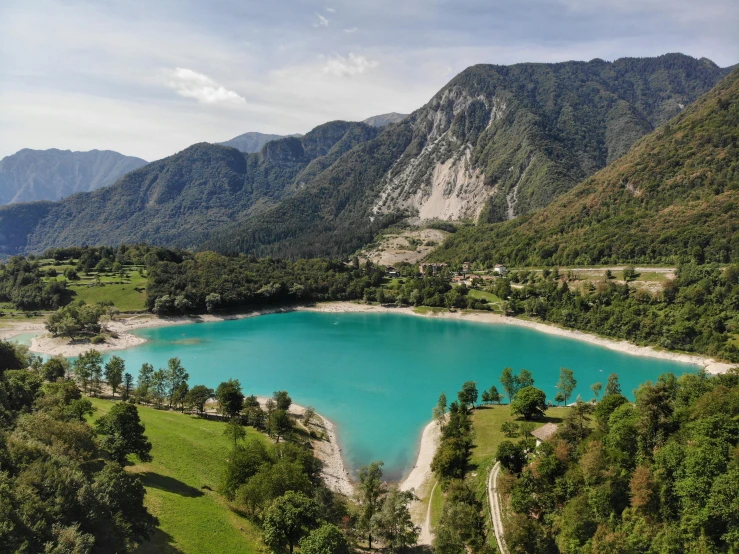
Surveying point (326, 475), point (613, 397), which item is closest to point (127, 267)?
point (326, 475)

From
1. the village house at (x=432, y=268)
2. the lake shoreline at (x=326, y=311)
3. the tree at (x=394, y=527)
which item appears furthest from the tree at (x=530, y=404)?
the village house at (x=432, y=268)

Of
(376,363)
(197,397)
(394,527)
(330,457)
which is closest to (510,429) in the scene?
(394,527)

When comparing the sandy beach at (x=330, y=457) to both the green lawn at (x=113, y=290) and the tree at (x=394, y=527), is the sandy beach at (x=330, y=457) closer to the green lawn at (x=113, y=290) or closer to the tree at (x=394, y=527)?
the tree at (x=394, y=527)

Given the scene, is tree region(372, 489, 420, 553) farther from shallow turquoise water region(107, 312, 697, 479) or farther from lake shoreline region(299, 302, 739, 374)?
lake shoreline region(299, 302, 739, 374)

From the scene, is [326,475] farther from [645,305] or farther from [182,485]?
[645,305]

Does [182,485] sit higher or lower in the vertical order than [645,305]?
lower

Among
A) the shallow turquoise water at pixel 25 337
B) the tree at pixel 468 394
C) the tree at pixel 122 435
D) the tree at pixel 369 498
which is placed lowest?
the shallow turquoise water at pixel 25 337
